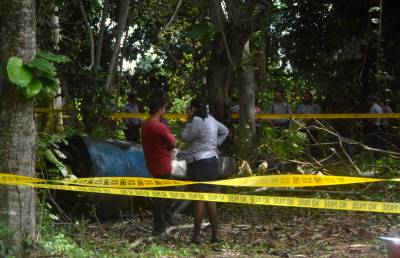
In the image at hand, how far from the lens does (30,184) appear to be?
5.95m

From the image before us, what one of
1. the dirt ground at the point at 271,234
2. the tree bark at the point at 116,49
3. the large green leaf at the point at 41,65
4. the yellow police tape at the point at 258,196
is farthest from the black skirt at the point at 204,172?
the tree bark at the point at 116,49

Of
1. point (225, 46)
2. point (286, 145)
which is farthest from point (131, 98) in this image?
point (286, 145)

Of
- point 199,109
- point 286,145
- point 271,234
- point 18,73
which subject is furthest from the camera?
point 286,145

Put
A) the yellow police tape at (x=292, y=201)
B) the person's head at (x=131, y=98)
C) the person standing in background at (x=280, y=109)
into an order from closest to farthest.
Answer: the yellow police tape at (x=292, y=201) → the person standing in background at (x=280, y=109) → the person's head at (x=131, y=98)

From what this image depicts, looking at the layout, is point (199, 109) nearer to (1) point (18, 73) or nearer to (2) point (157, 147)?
(2) point (157, 147)

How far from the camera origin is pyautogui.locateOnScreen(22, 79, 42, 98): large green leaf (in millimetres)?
5789

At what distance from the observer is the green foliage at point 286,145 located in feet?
32.3

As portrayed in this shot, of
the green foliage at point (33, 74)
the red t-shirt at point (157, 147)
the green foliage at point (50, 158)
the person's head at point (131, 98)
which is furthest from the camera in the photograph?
the person's head at point (131, 98)

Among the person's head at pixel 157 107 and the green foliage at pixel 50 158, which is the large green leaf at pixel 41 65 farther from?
the person's head at pixel 157 107

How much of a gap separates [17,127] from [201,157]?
7.14 ft

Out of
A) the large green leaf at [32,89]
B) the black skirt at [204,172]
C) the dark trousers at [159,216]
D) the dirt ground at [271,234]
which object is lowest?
the dirt ground at [271,234]

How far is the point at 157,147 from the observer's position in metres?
7.78

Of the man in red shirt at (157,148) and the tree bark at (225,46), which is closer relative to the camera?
the man in red shirt at (157,148)

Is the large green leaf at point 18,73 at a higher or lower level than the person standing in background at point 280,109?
higher
